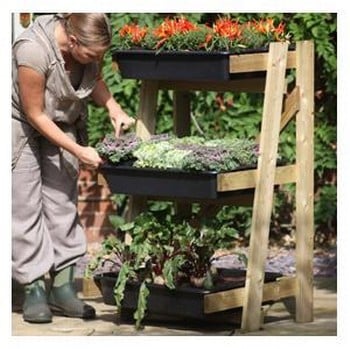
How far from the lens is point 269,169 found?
577 cm

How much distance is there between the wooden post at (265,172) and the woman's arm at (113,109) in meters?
0.71

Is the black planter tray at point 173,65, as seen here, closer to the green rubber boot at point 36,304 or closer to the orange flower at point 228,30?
the orange flower at point 228,30

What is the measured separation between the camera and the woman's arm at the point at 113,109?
6.20m

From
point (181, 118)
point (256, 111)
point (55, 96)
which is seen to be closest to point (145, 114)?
point (181, 118)

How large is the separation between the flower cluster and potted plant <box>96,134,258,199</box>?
1.31 ft

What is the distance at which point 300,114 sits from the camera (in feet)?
19.6

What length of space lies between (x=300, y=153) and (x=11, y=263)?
1350 mm

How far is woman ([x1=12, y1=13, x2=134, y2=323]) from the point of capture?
5.88m

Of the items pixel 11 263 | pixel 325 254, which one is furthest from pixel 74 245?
pixel 325 254

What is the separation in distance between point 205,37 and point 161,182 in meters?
0.62

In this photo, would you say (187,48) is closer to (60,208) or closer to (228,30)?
(228,30)

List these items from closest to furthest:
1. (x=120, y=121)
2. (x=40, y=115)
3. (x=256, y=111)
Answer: (x=40, y=115), (x=120, y=121), (x=256, y=111)

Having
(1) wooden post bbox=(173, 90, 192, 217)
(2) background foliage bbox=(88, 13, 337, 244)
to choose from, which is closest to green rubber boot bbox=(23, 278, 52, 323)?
(1) wooden post bbox=(173, 90, 192, 217)

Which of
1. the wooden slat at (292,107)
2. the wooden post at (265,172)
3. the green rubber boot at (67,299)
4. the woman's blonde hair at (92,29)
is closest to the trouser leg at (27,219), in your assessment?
the green rubber boot at (67,299)
